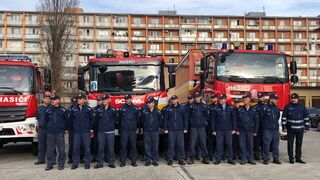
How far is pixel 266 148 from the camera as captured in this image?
10.2 m

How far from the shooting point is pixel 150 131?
9.92 meters

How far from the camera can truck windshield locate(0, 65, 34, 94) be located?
10.8m

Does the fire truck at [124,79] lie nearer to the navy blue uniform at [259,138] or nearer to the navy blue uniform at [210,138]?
the navy blue uniform at [210,138]

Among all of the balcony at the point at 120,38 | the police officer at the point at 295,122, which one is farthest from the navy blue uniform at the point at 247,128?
the balcony at the point at 120,38

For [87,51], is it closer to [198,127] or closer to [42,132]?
[42,132]

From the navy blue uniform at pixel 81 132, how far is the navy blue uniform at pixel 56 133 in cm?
26

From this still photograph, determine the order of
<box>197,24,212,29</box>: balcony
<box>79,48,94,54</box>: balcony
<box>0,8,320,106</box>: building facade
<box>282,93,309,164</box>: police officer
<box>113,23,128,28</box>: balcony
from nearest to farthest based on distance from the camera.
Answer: <box>282,93,309,164</box>: police officer
<box>79,48,94,54</box>: balcony
<box>0,8,320,106</box>: building facade
<box>113,23,128,28</box>: balcony
<box>197,24,212,29</box>: balcony

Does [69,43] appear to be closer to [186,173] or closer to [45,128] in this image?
[45,128]

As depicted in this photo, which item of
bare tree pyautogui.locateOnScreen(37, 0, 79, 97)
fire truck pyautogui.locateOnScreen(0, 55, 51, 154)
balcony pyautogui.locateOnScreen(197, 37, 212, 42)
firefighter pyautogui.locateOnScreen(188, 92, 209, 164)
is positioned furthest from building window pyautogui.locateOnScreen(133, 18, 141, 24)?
firefighter pyautogui.locateOnScreen(188, 92, 209, 164)

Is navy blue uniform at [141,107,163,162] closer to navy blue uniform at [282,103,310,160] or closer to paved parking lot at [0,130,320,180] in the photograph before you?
paved parking lot at [0,130,320,180]

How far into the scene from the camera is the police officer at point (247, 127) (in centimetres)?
1015

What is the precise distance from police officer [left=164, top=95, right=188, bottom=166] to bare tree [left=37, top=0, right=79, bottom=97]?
22.6m

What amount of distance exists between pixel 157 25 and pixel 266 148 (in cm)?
6638

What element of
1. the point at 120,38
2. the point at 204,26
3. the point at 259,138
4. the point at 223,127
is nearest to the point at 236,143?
the point at 259,138
